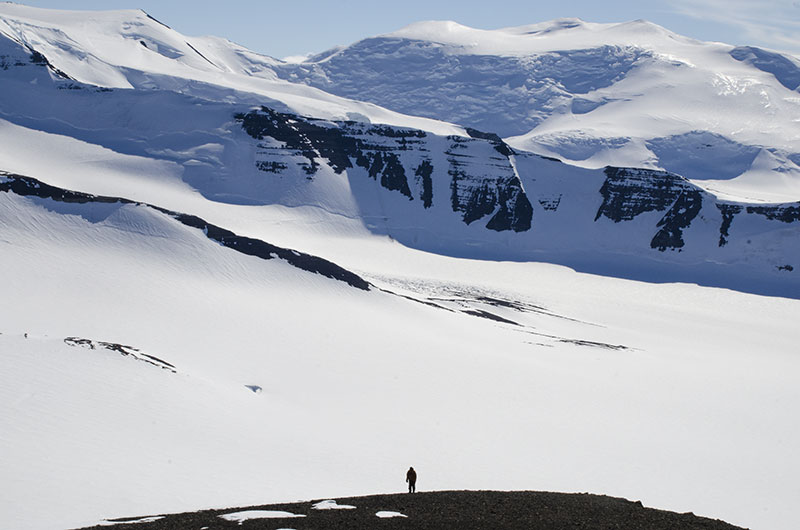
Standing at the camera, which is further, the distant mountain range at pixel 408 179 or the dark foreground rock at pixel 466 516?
the distant mountain range at pixel 408 179

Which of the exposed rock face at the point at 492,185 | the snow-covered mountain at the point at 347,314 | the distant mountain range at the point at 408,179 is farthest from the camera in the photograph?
the exposed rock face at the point at 492,185

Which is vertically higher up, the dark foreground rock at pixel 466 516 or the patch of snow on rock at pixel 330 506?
the dark foreground rock at pixel 466 516

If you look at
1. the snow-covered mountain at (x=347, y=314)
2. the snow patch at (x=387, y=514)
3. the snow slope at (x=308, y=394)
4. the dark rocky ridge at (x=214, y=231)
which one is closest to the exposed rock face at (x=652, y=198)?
the snow-covered mountain at (x=347, y=314)

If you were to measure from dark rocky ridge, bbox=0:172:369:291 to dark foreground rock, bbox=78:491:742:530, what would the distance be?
41060 millimetres

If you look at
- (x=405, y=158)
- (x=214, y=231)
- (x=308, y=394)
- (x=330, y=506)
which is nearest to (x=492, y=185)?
(x=405, y=158)

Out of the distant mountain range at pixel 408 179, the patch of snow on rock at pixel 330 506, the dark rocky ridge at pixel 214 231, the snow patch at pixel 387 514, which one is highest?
the distant mountain range at pixel 408 179

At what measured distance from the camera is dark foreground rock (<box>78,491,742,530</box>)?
21453 millimetres

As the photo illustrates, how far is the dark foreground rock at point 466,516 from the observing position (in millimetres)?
21453

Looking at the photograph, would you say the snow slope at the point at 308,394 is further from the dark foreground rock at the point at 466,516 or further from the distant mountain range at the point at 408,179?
the distant mountain range at the point at 408,179

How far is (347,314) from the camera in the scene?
5912 centimetres

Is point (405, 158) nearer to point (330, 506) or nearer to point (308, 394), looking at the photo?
point (308, 394)

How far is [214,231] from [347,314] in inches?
517

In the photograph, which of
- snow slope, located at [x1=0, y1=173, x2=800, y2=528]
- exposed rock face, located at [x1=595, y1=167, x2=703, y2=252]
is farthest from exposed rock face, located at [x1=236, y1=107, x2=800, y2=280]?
snow slope, located at [x1=0, y1=173, x2=800, y2=528]

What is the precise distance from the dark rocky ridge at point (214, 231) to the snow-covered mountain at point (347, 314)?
307mm
